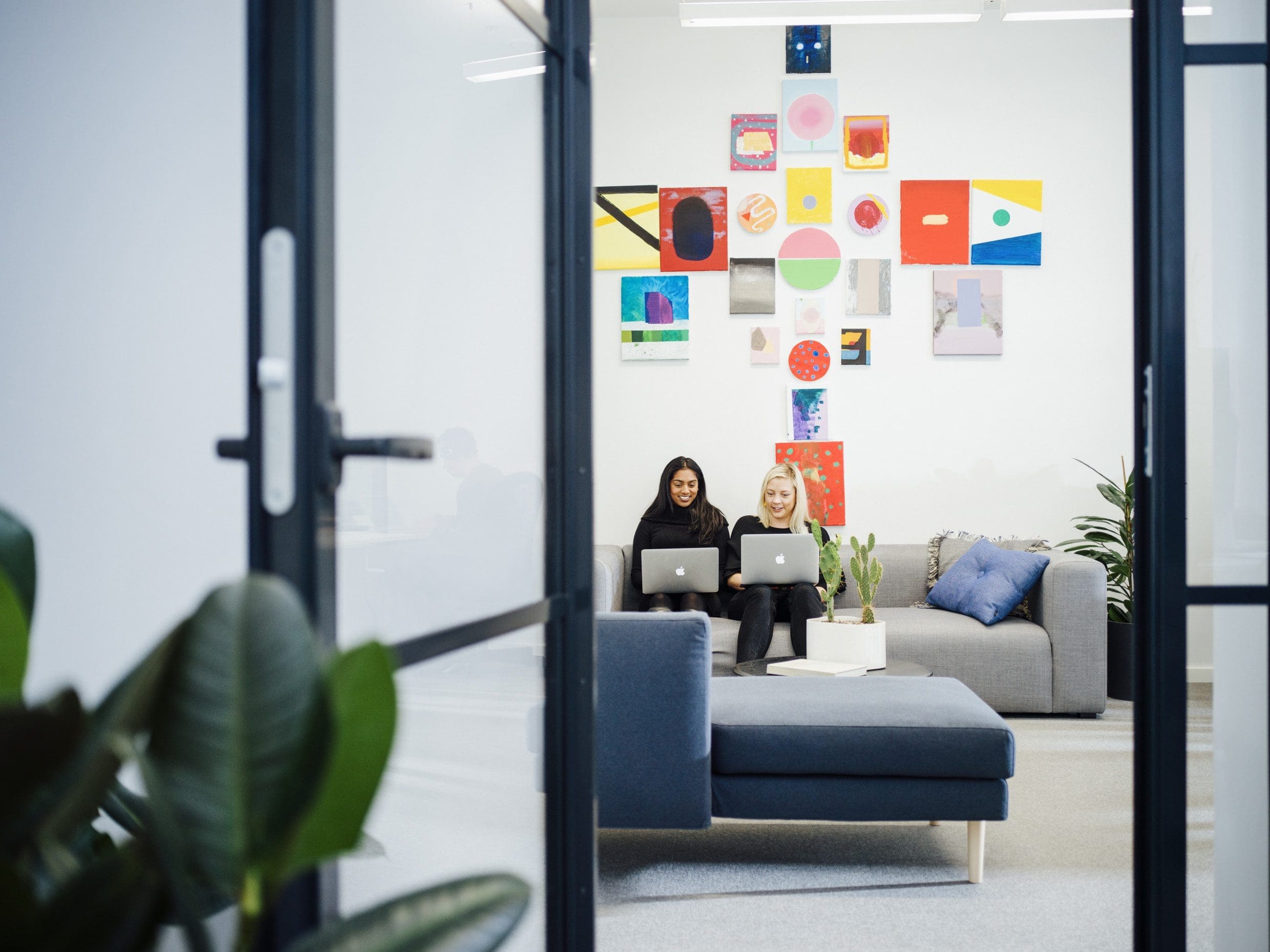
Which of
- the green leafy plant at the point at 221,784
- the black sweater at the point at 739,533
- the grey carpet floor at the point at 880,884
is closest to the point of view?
the green leafy plant at the point at 221,784

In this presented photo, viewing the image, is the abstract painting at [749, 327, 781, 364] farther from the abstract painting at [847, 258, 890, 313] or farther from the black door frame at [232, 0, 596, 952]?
the black door frame at [232, 0, 596, 952]

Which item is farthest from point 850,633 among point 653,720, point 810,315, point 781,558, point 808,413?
point 810,315

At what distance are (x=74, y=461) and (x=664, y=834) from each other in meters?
2.30

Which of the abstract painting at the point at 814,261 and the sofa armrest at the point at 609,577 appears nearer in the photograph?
the sofa armrest at the point at 609,577

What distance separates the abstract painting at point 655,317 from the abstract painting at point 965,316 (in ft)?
4.24

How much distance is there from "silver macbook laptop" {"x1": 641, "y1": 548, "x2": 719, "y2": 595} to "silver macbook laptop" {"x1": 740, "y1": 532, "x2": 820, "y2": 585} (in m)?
0.33

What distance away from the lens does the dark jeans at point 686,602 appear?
466cm

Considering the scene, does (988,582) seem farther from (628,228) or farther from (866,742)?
(628,228)

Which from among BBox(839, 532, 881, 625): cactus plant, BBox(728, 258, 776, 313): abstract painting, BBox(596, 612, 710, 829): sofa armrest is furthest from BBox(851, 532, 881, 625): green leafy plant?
BBox(728, 258, 776, 313): abstract painting

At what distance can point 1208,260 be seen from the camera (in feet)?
4.99

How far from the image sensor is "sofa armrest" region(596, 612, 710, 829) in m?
2.52

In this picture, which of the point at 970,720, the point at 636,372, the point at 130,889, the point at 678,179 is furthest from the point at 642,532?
the point at 130,889

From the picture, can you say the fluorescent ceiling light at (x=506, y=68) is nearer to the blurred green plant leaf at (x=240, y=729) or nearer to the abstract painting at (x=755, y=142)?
the blurred green plant leaf at (x=240, y=729)

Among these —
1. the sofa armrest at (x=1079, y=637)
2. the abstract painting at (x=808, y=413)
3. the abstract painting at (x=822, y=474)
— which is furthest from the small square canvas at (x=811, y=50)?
the sofa armrest at (x=1079, y=637)
